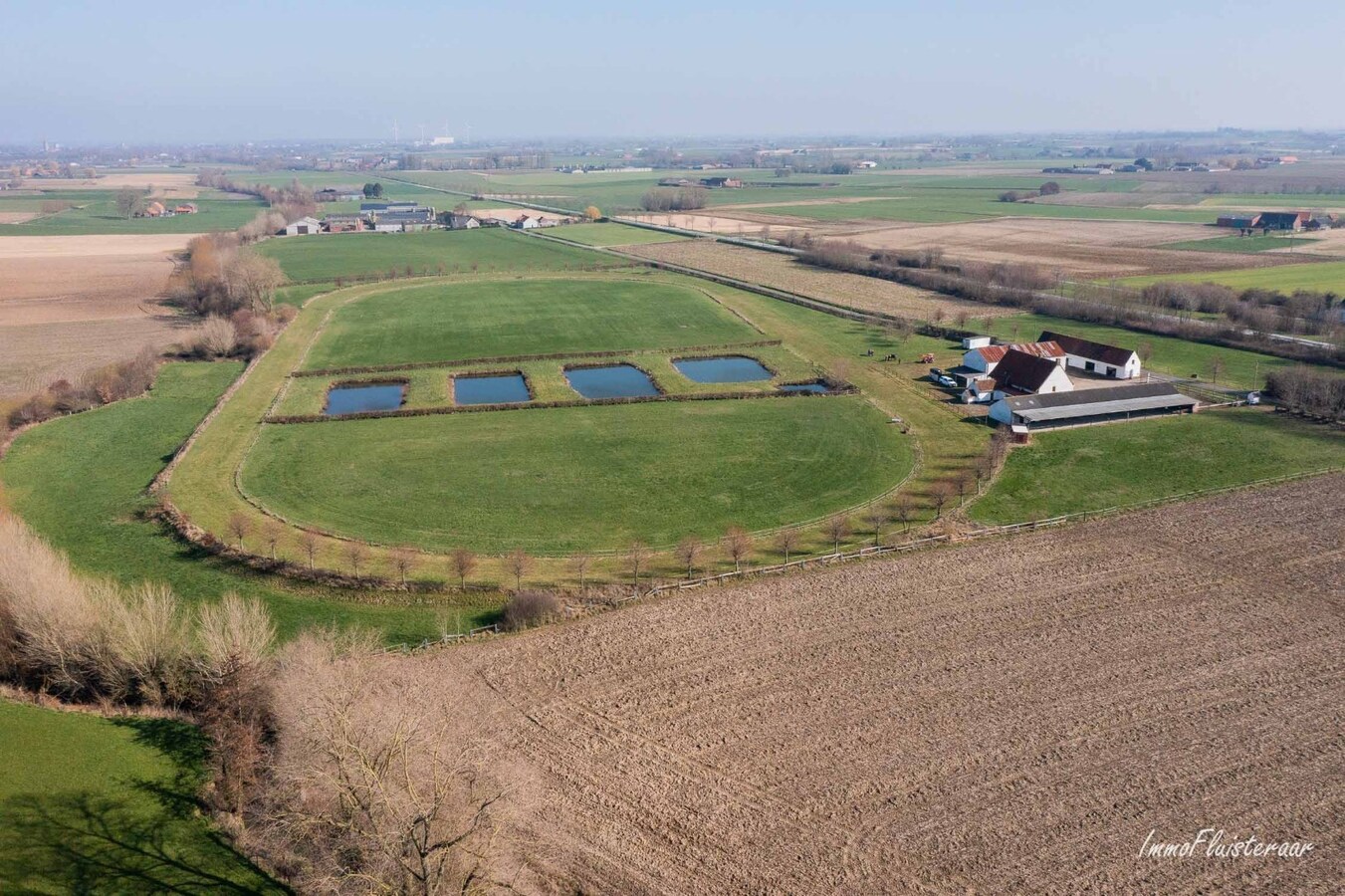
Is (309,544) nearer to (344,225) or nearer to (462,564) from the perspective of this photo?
(462,564)

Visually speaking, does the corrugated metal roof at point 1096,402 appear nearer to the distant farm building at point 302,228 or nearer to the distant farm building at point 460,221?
the distant farm building at point 460,221

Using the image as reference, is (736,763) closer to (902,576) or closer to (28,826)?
(902,576)

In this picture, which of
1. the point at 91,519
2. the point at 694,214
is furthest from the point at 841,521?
the point at 694,214

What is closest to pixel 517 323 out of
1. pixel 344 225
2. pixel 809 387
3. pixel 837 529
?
pixel 809 387

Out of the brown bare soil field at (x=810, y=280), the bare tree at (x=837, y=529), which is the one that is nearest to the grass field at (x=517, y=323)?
the brown bare soil field at (x=810, y=280)

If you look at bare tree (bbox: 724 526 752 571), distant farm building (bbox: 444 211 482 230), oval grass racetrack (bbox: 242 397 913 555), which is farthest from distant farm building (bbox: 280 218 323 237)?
bare tree (bbox: 724 526 752 571)

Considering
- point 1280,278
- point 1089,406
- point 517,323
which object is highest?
point 1280,278

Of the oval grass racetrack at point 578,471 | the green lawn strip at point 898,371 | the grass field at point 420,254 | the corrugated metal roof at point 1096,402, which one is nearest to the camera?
the oval grass racetrack at point 578,471

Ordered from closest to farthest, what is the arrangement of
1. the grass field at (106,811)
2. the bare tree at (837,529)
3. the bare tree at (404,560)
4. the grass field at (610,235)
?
the grass field at (106,811) → the bare tree at (404,560) → the bare tree at (837,529) → the grass field at (610,235)
